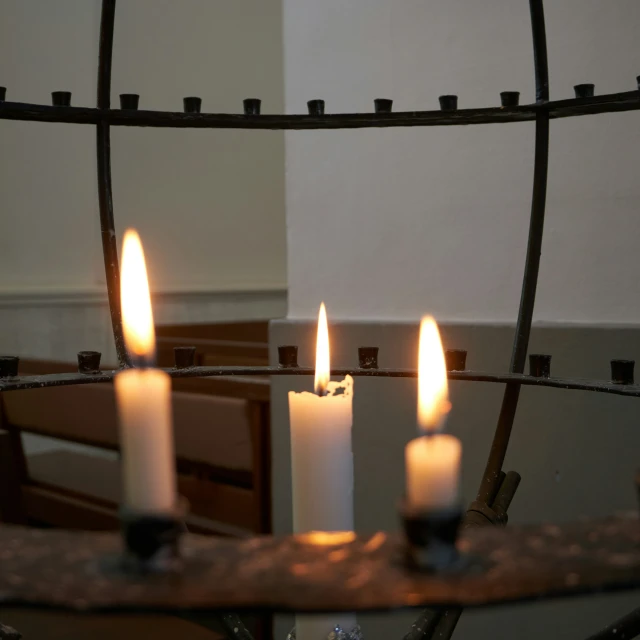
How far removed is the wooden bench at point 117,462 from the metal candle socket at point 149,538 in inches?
43.4

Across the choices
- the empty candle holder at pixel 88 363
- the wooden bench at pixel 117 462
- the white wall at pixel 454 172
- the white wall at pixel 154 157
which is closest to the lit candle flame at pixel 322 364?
the empty candle holder at pixel 88 363

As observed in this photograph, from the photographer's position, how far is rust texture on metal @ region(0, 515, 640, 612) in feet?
0.54

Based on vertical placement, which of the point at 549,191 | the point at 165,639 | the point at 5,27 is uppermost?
the point at 5,27

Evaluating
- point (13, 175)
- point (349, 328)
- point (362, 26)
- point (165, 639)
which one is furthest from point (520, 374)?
point (13, 175)

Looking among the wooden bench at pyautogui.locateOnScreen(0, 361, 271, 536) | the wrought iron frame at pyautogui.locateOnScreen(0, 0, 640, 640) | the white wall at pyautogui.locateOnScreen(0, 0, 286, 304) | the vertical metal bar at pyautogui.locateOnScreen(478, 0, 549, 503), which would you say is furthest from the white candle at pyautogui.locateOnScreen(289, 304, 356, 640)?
the white wall at pyautogui.locateOnScreen(0, 0, 286, 304)

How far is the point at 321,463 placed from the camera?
374 mm

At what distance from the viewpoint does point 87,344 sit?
3.13 meters

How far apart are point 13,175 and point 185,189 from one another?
2.26 feet

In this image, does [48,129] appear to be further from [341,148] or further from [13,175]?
[341,148]

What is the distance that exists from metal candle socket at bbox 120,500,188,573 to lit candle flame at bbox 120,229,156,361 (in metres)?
0.07

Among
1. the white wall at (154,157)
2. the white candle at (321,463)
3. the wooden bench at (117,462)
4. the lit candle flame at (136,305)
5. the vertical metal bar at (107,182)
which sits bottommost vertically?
the wooden bench at (117,462)

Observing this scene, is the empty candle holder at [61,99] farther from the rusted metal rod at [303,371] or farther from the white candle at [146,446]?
the white candle at [146,446]

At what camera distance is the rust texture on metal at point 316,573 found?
0.54 ft

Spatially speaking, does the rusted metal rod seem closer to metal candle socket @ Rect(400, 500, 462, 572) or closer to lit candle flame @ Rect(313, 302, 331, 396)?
lit candle flame @ Rect(313, 302, 331, 396)
